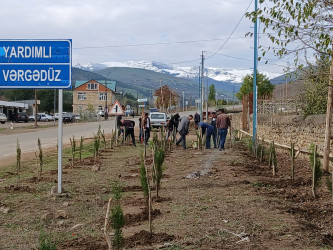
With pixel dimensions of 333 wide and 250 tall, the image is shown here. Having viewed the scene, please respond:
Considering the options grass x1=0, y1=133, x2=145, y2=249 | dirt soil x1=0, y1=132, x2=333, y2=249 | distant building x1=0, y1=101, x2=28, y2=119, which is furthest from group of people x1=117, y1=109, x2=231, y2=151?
distant building x1=0, y1=101, x2=28, y2=119

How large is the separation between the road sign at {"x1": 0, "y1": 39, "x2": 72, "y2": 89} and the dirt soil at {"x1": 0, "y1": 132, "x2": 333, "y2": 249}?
2.07 metres

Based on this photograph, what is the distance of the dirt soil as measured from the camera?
5.51 meters

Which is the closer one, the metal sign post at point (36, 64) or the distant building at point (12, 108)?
the metal sign post at point (36, 64)

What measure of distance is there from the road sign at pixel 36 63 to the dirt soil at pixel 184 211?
2.07 meters

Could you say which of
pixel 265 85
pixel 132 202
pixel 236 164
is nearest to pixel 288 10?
pixel 132 202

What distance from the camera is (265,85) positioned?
200ft

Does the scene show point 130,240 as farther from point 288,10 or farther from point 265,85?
point 265,85

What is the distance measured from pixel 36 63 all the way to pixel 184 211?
436 cm

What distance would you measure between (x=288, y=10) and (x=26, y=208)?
5.29 m

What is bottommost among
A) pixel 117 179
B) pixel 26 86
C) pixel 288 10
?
pixel 117 179

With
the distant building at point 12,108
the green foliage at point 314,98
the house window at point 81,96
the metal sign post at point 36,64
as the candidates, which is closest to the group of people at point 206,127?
the green foliage at point 314,98

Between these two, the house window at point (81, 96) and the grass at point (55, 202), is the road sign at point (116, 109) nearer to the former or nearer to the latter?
the grass at point (55, 202)

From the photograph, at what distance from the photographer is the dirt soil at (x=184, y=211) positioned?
5.51m

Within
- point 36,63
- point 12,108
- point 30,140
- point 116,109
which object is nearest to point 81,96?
point 12,108
